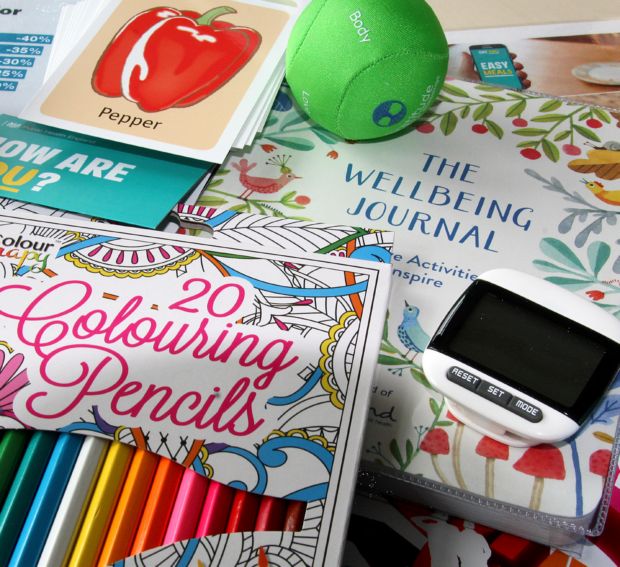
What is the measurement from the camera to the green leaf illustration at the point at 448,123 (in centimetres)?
56

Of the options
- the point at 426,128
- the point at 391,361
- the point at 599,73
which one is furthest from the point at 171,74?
the point at 599,73

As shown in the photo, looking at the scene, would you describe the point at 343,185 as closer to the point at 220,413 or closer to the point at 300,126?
the point at 300,126

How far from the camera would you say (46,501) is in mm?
308

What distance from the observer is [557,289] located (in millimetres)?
407

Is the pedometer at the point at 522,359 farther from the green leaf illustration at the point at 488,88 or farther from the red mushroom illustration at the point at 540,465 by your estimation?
the green leaf illustration at the point at 488,88

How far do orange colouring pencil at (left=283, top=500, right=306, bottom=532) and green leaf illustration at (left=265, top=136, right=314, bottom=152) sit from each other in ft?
1.18

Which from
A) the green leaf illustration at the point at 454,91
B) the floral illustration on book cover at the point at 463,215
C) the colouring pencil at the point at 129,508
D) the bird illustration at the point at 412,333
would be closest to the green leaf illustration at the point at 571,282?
the floral illustration on book cover at the point at 463,215

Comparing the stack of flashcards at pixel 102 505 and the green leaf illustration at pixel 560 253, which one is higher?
the green leaf illustration at pixel 560 253

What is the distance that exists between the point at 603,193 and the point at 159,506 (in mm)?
476

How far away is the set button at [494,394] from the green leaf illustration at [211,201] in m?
0.27

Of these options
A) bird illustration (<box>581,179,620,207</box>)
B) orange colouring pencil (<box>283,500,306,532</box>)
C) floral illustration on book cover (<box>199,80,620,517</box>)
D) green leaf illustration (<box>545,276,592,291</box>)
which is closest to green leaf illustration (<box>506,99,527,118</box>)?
floral illustration on book cover (<box>199,80,620,517</box>)

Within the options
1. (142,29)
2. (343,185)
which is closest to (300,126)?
(343,185)

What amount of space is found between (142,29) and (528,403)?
0.55 meters

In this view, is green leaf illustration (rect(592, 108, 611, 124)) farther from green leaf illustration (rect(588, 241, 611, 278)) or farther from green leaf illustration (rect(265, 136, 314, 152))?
green leaf illustration (rect(265, 136, 314, 152))
